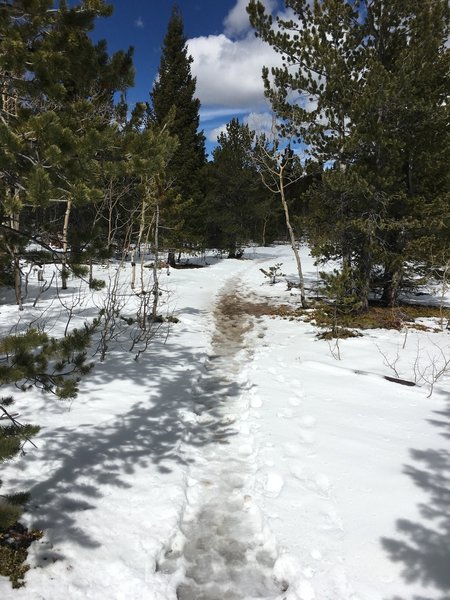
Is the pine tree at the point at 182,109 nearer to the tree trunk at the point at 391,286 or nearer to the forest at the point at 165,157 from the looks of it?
the forest at the point at 165,157

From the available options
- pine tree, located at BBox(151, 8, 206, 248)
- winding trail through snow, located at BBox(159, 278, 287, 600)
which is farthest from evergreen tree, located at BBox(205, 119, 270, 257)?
winding trail through snow, located at BBox(159, 278, 287, 600)

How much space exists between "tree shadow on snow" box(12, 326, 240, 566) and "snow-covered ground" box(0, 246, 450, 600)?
20mm

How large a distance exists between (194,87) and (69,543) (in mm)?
24385

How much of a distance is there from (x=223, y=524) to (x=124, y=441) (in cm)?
166

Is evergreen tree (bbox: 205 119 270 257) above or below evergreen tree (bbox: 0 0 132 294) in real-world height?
above

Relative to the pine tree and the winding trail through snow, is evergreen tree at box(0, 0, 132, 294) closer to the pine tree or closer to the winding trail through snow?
the winding trail through snow

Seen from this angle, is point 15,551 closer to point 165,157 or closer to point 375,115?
point 165,157

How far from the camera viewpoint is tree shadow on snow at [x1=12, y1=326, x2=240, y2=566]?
353 centimetres

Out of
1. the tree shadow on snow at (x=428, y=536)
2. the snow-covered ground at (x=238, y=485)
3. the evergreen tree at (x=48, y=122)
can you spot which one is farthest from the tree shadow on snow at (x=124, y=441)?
the tree shadow on snow at (x=428, y=536)

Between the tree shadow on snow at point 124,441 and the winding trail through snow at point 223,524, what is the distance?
0.10 metres

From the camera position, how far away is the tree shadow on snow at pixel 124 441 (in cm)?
353

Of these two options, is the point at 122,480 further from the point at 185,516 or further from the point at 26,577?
the point at 26,577

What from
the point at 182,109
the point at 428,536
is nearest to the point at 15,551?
the point at 428,536

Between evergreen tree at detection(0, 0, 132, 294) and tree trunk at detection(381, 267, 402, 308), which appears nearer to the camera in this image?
evergreen tree at detection(0, 0, 132, 294)
